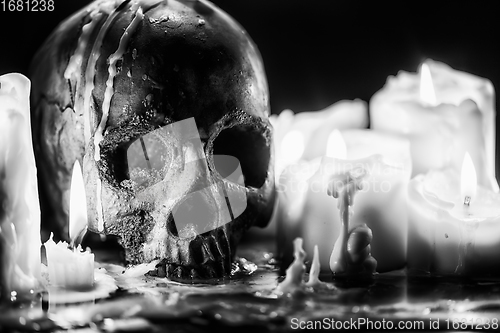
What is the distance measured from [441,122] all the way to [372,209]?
250 mm

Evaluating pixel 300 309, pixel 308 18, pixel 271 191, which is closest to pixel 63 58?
pixel 271 191

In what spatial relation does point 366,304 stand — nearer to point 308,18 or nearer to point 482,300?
point 482,300

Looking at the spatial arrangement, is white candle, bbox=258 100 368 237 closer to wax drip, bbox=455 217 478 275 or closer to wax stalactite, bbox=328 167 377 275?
wax stalactite, bbox=328 167 377 275

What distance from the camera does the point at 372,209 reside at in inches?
44.4

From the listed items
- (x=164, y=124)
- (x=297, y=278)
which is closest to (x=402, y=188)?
(x=297, y=278)

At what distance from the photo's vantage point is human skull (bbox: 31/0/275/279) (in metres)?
1.04

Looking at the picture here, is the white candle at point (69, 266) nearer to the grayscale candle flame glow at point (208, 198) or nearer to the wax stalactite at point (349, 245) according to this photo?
the grayscale candle flame glow at point (208, 198)

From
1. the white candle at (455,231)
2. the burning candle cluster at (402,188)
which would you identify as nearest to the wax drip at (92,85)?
the burning candle cluster at (402,188)

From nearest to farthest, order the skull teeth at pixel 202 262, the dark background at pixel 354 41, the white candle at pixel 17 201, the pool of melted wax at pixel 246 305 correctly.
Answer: the pool of melted wax at pixel 246 305 → the white candle at pixel 17 201 → the skull teeth at pixel 202 262 → the dark background at pixel 354 41

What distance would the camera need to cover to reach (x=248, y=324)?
2.68 ft

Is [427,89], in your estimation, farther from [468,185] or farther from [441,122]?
[468,185]

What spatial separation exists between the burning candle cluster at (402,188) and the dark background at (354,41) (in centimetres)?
39

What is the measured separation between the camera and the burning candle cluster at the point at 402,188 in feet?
3.56

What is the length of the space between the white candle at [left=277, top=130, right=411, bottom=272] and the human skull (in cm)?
8
